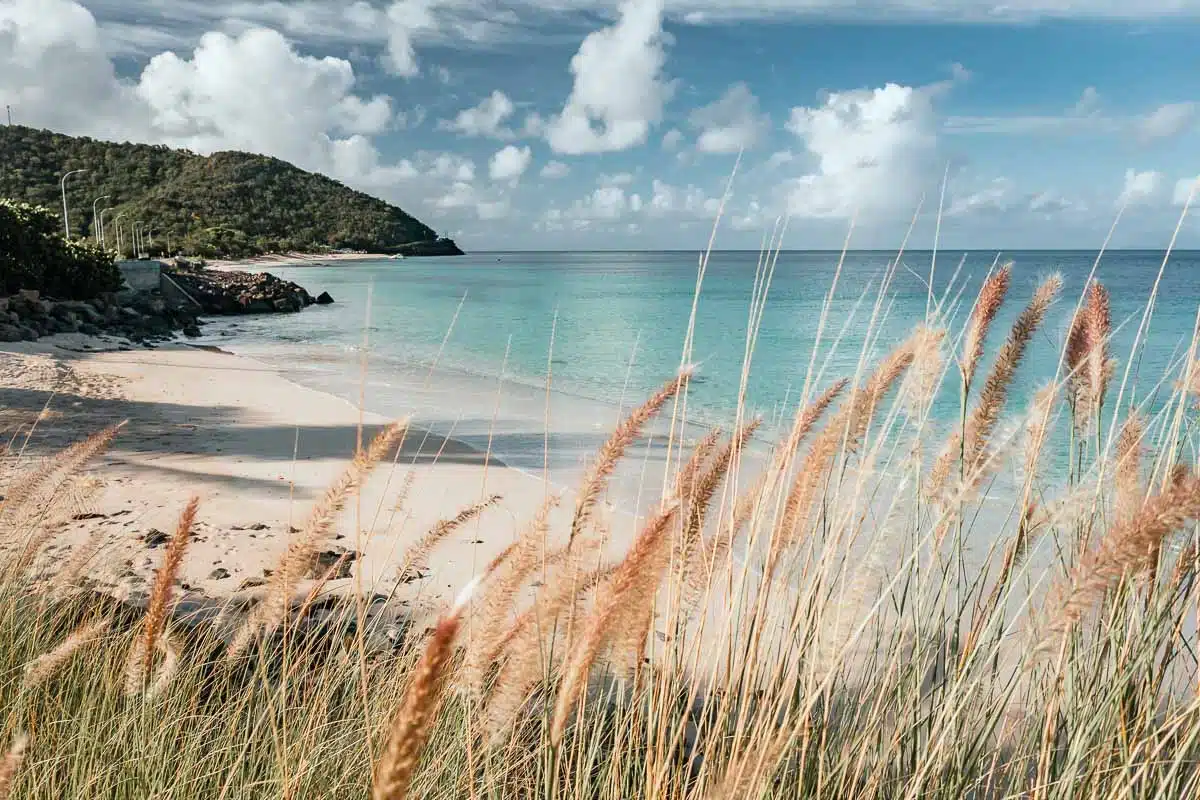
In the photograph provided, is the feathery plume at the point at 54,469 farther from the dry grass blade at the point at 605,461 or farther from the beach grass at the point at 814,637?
the dry grass blade at the point at 605,461

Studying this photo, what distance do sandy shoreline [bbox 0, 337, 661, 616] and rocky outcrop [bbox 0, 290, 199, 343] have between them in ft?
7.10

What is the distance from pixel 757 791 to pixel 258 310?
121 ft

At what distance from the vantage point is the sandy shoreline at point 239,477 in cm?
534

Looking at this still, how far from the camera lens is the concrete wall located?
28.9 m

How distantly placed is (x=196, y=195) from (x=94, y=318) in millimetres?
83140

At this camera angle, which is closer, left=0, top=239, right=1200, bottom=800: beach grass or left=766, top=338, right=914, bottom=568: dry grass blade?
left=0, top=239, right=1200, bottom=800: beach grass

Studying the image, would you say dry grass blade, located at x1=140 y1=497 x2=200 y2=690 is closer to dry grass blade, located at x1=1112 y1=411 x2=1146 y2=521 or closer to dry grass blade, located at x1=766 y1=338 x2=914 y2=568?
dry grass blade, located at x1=766 y1=338 x2=914 y2=568

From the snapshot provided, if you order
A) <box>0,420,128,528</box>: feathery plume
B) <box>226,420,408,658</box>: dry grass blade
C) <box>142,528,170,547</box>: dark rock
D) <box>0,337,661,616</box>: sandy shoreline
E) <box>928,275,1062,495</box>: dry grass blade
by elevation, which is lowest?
<box>0,337,661,616</box>: sandy shoreline

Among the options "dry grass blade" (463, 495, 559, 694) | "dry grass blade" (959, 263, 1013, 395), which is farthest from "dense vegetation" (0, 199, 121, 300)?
"dry grass blade" (959, 263, 1013, 395)

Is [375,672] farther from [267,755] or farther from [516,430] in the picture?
[516,430]

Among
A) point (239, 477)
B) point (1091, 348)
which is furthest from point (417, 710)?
point (239, 477)

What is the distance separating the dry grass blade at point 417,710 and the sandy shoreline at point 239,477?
4.99ft

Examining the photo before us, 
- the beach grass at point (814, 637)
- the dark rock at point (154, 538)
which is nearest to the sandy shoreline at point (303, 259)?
the dark rock at point (154, 538)

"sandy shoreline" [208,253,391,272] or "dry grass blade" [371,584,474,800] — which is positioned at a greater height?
"sandy shoreline" [208,253,391,272]
